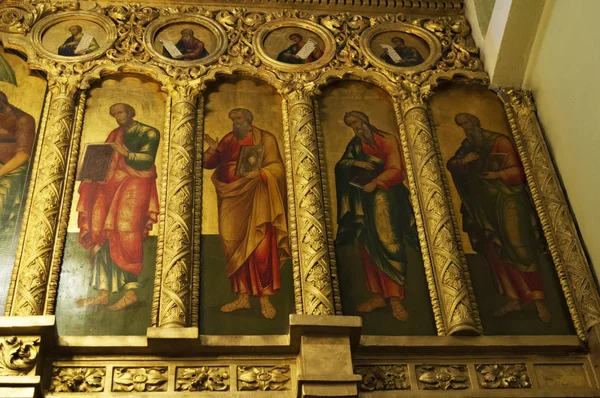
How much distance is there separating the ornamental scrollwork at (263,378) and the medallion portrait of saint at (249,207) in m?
0.50

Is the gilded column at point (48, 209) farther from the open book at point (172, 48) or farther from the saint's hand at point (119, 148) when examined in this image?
the open book at point (172, 48)

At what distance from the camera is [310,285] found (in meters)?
6.85

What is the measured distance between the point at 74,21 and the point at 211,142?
231cm

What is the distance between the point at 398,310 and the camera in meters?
6.97

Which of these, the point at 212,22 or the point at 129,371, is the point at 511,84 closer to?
the point at 212,22

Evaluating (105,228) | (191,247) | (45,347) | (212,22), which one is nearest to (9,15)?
(212,22)

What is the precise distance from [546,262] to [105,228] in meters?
3.91

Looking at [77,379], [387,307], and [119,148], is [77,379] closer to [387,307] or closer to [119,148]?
[119,148]

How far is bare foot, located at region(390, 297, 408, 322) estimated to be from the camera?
6.92 meters

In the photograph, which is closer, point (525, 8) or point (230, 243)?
point (230, 243)

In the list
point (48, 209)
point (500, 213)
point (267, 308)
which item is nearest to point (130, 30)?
point (48, 209)

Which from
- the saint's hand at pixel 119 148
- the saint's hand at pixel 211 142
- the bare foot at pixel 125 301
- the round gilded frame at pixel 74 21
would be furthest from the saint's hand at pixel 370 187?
the round gilded frame at pixel 74 21

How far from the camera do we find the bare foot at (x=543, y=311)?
7.02m

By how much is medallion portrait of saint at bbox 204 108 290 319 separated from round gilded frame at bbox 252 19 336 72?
753 millimetres
